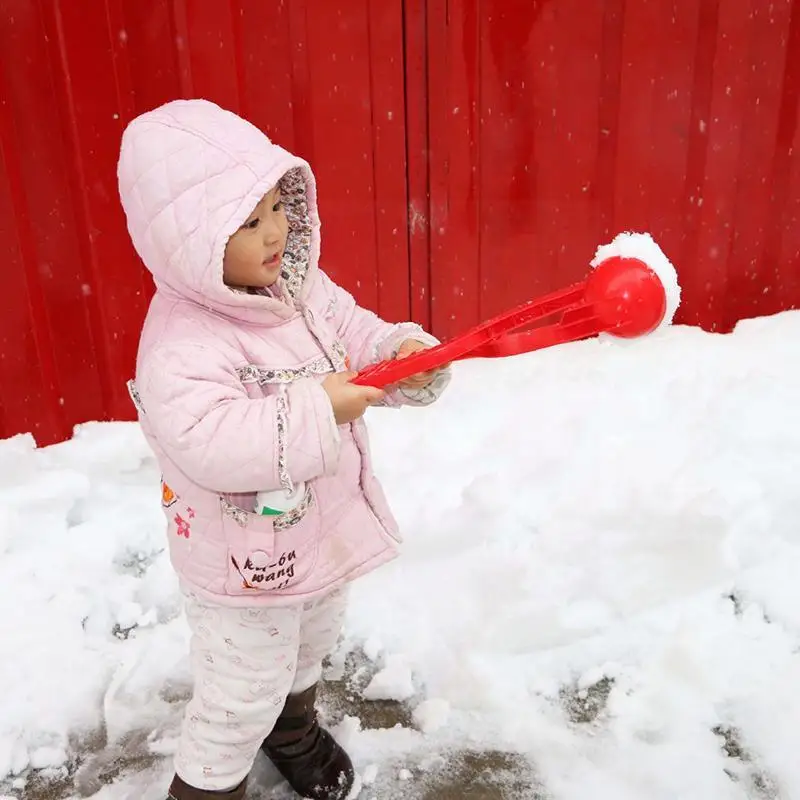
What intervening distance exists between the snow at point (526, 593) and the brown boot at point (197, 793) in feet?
0.76

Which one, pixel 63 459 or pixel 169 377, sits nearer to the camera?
pixel 169 377

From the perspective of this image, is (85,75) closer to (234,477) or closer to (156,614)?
(156,614)

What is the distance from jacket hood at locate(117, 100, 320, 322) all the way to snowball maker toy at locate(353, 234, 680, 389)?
0.25 m

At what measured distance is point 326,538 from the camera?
146cm

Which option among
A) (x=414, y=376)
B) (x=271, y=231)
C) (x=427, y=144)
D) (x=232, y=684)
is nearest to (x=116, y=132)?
(x=427, y=144)

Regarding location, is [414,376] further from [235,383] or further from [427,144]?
[427,144]

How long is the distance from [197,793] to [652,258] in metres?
1.10

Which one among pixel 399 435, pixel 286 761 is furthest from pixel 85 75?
pixel 286 761

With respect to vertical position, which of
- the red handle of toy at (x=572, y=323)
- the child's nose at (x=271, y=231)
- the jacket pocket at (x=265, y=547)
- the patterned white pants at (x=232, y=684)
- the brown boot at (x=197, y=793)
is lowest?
the brown boot at (x=197, y=793)

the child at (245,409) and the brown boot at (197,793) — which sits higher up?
the child at (245,409)

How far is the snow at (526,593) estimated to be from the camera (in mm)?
1809

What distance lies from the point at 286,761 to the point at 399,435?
1.20 meters

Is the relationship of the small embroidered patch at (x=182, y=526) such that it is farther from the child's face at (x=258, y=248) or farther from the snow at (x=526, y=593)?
the snow at (x=526, y=593)

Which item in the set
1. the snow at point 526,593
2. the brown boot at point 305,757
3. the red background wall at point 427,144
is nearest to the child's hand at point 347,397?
the brown boot at point 305,757
